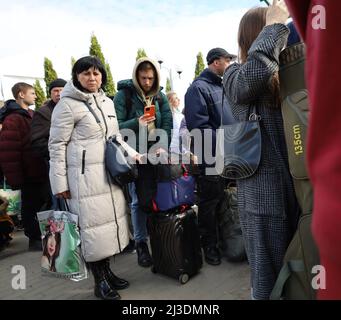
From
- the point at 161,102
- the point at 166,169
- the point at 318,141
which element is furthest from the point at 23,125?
the point at 318,141

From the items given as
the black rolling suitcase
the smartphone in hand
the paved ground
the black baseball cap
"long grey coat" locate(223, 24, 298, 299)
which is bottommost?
the paved ground

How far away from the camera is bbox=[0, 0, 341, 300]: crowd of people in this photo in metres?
0.51

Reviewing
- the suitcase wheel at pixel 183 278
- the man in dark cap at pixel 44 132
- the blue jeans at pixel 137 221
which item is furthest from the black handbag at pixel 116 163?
the man in dark cap at pixel 44 132

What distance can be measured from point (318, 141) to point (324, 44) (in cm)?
13

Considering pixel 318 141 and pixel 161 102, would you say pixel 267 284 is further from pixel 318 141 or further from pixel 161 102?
pixel 161 102

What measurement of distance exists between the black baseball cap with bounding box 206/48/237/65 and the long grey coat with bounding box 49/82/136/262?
4.69 feet

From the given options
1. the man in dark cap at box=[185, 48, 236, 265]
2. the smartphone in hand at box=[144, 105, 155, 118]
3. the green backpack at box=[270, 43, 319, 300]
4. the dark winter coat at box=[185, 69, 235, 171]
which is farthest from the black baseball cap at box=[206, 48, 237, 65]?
the green backpack at box=[270, 43, 319, 300]

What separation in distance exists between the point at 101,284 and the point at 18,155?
7.07 feet

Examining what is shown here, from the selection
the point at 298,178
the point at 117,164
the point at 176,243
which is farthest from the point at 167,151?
the point at 298,178

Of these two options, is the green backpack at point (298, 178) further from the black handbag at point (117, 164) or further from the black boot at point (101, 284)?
the black boot at point (101, 284)

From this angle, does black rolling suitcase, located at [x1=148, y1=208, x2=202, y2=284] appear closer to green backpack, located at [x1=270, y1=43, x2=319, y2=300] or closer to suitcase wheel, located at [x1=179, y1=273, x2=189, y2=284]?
suitcase wheel, located at [x1=179, y1=273, x2=189, y2=284]

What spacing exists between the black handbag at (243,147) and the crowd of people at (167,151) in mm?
43

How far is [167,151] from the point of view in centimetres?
327

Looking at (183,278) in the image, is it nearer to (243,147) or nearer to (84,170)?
(84,170)
